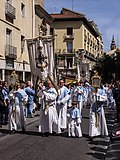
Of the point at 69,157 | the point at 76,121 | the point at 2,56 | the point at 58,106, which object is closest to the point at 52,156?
the point at 69,157

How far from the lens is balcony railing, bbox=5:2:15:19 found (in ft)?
93.3

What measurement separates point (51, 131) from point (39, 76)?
281 inches

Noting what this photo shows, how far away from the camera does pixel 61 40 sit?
75.2 m

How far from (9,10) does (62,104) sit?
16.8 m

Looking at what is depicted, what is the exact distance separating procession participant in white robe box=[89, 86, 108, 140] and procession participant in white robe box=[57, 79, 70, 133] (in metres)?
1.59

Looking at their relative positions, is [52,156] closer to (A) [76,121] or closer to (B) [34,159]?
(B) [34,159]

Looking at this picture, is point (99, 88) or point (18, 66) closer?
point (99, 88)

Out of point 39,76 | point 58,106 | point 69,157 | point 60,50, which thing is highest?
point 60,50

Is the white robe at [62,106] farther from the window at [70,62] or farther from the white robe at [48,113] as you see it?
the window at [70,62]

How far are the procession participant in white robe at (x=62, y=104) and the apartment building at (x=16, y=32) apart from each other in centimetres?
1135

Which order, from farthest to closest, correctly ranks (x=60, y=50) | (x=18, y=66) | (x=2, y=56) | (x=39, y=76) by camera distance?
(x=60, y=50) → (x=18, y=66) → (x=2, y=56) → (x=39, y=76)

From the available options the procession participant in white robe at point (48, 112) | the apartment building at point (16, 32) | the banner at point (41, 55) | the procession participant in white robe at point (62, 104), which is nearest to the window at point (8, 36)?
the apartment building at point (16, 32)

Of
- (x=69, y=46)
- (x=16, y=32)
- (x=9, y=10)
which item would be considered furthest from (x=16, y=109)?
(x=69, y=46)

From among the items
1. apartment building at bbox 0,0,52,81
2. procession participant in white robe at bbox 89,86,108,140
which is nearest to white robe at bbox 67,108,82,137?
procession participant in white robe at bbox 89,86,108,140
